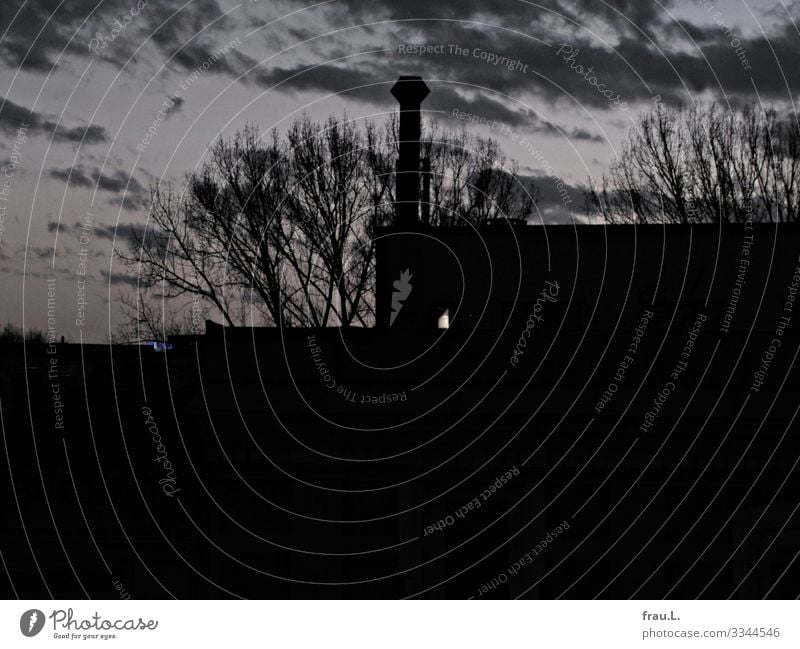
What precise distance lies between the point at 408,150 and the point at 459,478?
14.7 meters

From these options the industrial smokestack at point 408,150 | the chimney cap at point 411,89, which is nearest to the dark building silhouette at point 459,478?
the industrial smokestack at point 408,150

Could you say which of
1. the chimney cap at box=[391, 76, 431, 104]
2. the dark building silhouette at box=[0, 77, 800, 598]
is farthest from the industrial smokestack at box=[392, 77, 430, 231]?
the dark building silhouette at box=[0, 77, 800, 598]

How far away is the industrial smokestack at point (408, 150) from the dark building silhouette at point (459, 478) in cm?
1000

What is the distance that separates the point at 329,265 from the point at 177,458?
18349 mm

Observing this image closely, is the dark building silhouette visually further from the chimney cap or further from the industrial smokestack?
the chimney cap

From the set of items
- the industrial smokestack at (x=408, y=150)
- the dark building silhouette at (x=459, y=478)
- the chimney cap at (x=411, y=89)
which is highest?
the chimney cap at (x=411, y=89)

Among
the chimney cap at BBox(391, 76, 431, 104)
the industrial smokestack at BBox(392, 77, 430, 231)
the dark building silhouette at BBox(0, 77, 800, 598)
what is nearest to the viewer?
the dark building silhouette at BBox(0, 77, 800, 598)

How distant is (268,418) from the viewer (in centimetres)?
1329

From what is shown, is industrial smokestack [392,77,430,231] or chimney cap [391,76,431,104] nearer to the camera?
industrial smokestack [392,77,430,231]

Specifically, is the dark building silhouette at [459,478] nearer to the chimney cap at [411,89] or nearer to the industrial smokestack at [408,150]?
the industrial smokestack at [408,150]

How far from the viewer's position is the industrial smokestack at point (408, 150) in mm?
24266

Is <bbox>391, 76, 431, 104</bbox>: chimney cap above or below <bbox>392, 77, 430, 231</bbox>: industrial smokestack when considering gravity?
above

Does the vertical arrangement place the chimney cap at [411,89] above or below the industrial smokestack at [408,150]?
above

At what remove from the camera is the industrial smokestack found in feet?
79.6
